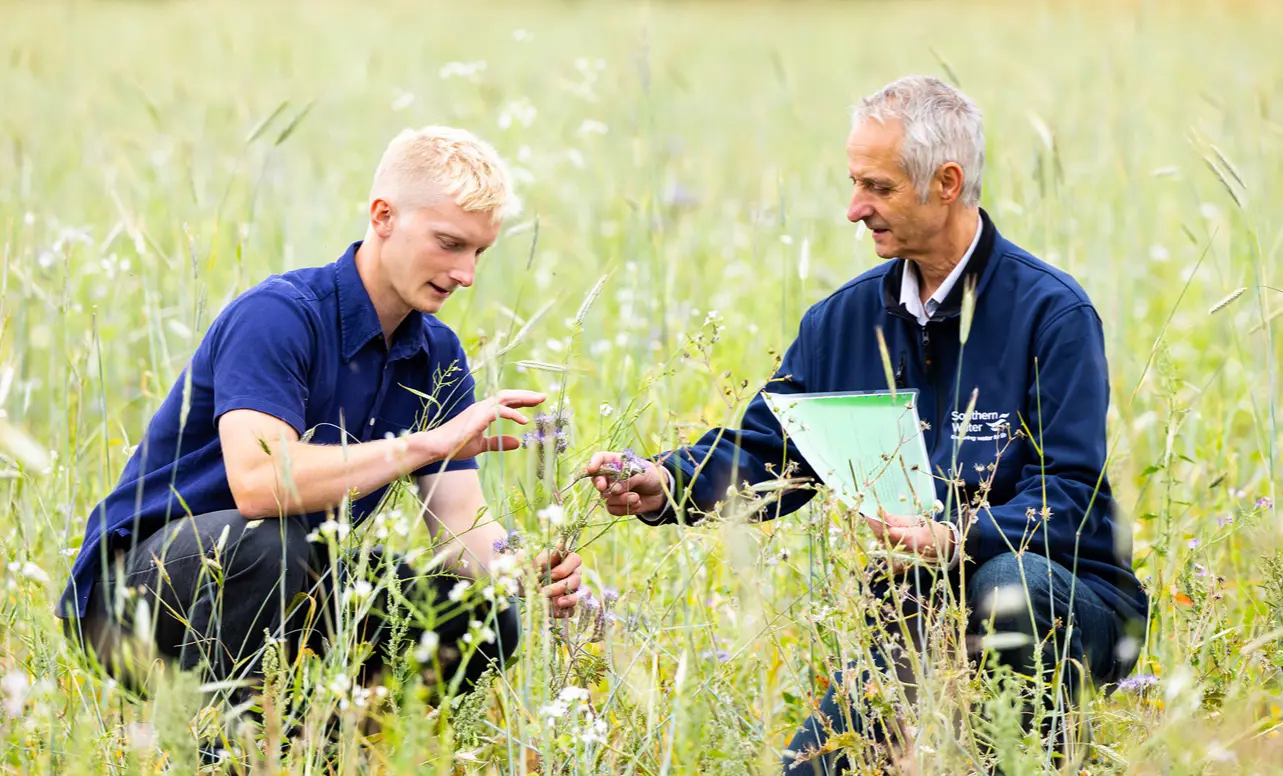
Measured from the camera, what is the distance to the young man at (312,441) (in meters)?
2.27

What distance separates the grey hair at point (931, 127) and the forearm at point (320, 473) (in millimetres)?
1143

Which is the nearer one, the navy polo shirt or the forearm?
the forearm

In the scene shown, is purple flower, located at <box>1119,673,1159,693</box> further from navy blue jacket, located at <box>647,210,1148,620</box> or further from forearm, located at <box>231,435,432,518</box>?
forearm, located at <box>231,435,432,518</box>

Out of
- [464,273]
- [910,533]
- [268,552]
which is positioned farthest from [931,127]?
[268,552]

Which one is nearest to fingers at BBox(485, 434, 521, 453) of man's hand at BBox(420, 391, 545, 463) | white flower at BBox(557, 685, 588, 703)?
man's hand at BBox(420, 391, 545, 463)

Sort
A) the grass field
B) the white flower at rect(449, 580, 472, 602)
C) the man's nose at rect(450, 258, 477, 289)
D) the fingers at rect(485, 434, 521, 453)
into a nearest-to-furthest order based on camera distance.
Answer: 1. the white flower at rect(449, 580, 472, 602)
2. the grass field
3. the fingers at rect(485, 434, 521, 453)
4. the man's nose at rect(450, 258, 477, 289)

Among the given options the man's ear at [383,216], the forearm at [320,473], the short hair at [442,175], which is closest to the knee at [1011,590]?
the forearm at [320,473]

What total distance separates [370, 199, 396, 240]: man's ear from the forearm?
0.50 metres

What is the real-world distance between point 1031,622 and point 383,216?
4.69 ft

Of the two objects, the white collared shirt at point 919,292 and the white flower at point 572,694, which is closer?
the white flower at point 572,694

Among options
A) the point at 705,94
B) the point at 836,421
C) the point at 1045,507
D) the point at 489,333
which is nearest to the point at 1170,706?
the point at 1045,507

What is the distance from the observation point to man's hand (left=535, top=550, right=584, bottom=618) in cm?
236

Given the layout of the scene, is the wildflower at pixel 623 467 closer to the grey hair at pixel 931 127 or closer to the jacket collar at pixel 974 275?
the jacket collar at pixel 974 275

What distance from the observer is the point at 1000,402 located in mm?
2551
